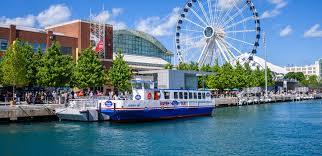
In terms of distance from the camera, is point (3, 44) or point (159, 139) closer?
point (159, 139)

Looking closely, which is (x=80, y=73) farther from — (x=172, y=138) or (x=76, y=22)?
(x=172, y=138)

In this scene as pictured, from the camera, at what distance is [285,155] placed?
2819 cm

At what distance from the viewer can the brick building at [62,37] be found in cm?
6562

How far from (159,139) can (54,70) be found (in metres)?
25.6

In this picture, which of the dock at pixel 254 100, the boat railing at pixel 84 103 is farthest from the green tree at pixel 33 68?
the dock at pixel 254 100

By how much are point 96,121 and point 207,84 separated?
168 ft

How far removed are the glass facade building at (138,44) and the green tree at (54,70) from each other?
41439mm

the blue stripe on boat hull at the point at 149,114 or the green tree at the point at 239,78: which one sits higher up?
the green tree at the point at 239,78

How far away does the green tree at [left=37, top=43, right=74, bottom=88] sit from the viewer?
181ft

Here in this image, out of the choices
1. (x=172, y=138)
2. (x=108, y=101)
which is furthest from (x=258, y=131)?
(x=108, y=101)

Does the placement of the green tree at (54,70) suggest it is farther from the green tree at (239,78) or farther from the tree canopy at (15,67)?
the green tree at (239,78)

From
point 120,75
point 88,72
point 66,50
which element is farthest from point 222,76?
point 88,72

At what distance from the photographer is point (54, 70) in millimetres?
55344

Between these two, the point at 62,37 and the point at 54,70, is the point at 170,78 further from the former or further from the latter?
the point at 62,37
